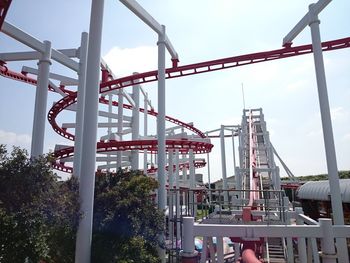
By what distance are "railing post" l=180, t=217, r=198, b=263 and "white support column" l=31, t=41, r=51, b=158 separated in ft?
22.7

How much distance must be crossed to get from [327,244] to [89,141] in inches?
184

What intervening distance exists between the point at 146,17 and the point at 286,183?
2396 cm

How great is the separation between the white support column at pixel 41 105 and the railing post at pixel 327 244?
8.71 meters

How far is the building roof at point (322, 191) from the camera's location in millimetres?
13333

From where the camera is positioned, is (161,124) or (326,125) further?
(161,124)

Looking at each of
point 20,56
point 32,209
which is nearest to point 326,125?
→ point 32,209

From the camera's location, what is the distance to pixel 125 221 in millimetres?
6035

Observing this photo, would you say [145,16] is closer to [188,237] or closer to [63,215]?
[63,215]

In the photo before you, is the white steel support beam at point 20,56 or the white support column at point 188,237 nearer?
the white support column at point 188,237

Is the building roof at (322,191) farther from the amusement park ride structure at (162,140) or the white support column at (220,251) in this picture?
the white support column at (220,251)

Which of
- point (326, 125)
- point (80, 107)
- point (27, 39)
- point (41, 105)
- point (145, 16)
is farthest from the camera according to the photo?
point (80, 107)

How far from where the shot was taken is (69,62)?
447 inches

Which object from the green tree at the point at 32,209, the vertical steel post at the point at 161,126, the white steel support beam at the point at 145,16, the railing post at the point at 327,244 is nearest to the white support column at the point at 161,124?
the vertical steel post at the point at 161,126

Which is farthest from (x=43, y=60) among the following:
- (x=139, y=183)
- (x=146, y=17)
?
(x=139, y=183)
